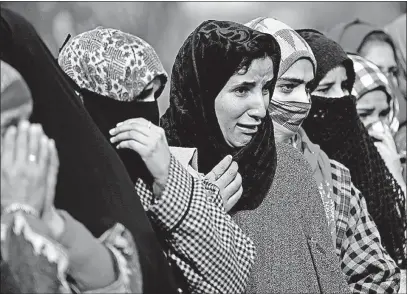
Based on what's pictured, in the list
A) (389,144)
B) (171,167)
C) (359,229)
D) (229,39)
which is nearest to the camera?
(171,167)

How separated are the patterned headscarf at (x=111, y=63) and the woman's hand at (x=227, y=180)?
1.01ft

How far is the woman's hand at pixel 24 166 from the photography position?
1341 mm

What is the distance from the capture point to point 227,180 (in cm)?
230

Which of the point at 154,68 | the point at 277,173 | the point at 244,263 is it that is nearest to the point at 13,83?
the point at 244,263

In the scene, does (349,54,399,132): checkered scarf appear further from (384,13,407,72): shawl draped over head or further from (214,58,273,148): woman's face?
(214,58,273,148): woman's face

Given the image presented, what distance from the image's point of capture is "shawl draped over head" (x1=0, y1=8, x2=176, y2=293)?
1553 millimetres

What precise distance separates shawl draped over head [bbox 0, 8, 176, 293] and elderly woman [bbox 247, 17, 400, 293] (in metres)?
1.35

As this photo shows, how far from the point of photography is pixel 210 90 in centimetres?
246

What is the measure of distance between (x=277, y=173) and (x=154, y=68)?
1.90 feet

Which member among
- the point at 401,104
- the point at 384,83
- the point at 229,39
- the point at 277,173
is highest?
the point at 229,39

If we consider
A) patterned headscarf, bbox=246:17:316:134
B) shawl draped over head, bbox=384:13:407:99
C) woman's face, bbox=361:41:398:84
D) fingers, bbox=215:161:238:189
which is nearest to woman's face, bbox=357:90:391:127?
woman's face, bbox=361:41:398:84

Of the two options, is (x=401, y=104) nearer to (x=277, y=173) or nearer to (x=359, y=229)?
(x=359, y=229)

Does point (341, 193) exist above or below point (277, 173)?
below

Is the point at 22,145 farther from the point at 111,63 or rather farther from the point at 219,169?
the point at 219,169
